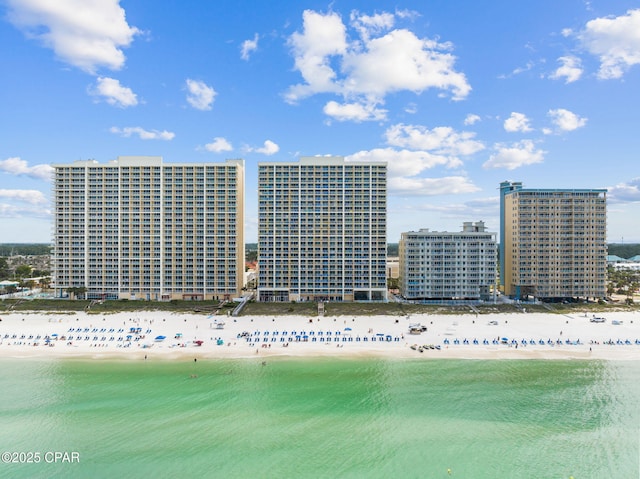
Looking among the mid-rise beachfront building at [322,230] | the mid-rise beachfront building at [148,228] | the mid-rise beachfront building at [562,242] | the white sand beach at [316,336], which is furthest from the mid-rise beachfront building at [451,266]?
the mid-rise beachfront building at [148,228]

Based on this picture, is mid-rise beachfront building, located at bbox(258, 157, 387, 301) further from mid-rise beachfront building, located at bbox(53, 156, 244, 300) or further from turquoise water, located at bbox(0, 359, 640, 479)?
turquoise water, located at bbox(0, 359, 640, 479)

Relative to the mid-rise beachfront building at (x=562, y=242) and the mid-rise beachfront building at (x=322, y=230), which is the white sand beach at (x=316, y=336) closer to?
the mid-rise beachfront building at (x=562, y=242)

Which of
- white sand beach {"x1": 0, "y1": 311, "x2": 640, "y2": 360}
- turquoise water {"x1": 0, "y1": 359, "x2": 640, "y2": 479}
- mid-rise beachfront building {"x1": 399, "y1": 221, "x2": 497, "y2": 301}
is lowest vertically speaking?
turquoise water {"x1": 0, "y1": 359, "x2": 640, "y2": 479}

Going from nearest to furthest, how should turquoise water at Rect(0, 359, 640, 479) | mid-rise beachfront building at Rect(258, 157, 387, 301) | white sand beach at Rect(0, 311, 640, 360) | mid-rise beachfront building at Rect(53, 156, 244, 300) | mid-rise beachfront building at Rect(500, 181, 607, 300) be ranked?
turquoise water at Rect(0, 359, 640, 479), white sand beach at Rect(0, 311, 640, 360), mid-rise beachfront building at Rect(258, 157, 387, 301), mid-rise beachfront building at Rect(500, 181, 607, 300), mid-rise beachfront building at Rect(53, 156, 244, 300)

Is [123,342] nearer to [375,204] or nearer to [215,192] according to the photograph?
[215,192]

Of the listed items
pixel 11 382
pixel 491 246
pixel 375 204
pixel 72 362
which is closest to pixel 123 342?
pixel 72 362

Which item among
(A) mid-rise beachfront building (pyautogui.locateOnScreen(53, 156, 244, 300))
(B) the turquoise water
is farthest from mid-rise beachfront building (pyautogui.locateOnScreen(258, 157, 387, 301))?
(B) the turquoise water
